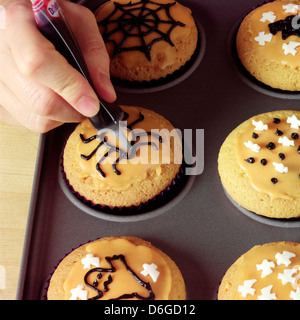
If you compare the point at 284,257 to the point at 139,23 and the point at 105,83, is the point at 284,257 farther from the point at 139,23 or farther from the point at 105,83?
the point at 139,23

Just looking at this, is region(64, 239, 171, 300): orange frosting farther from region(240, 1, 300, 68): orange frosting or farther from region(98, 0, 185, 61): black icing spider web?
region(240, 1, 300, 68): orange frosting

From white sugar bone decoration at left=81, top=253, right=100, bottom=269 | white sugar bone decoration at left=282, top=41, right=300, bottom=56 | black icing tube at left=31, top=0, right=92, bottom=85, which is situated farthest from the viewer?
white sugar bone decoration at left=282, top=41, right=300, bottom=56

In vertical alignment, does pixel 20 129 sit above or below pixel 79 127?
below

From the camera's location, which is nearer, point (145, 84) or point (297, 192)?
point (297, 192)

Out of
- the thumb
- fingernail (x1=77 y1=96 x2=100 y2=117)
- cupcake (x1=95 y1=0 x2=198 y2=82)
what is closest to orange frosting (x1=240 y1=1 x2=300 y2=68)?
cupcake (x1=95 y1=0 x2=198 y2=82)
